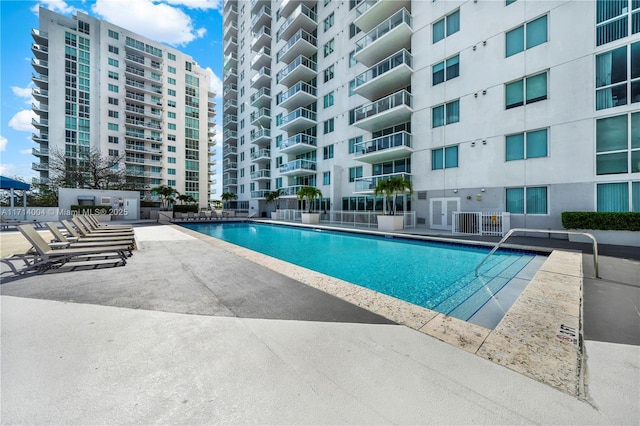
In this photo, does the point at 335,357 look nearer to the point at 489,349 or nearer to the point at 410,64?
the point at 489,349

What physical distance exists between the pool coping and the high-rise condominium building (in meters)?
49.1

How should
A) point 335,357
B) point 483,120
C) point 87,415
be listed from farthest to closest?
point 483,120, point 335,357, point 87,415

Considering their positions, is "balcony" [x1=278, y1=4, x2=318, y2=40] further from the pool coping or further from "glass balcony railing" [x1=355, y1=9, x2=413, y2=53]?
the pool coping

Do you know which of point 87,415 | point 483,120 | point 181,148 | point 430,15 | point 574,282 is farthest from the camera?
point 181,148

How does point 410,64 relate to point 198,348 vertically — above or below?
above

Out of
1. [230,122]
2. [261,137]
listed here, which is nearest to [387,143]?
[261,137]

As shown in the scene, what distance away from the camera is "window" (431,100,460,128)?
15992 millimetres

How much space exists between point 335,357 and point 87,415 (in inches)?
75.4

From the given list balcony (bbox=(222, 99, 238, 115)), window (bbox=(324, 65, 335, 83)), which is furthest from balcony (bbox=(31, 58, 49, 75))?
window (bbox=(324, 65, 335, 83))

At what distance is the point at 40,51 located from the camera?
4319cm

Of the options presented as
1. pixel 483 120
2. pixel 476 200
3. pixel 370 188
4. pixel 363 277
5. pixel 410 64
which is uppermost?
pixel 410 64

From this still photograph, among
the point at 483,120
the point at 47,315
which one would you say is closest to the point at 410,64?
the point at 483,120

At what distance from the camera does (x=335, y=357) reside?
246 centimetres

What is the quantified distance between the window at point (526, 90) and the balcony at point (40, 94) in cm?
6506
